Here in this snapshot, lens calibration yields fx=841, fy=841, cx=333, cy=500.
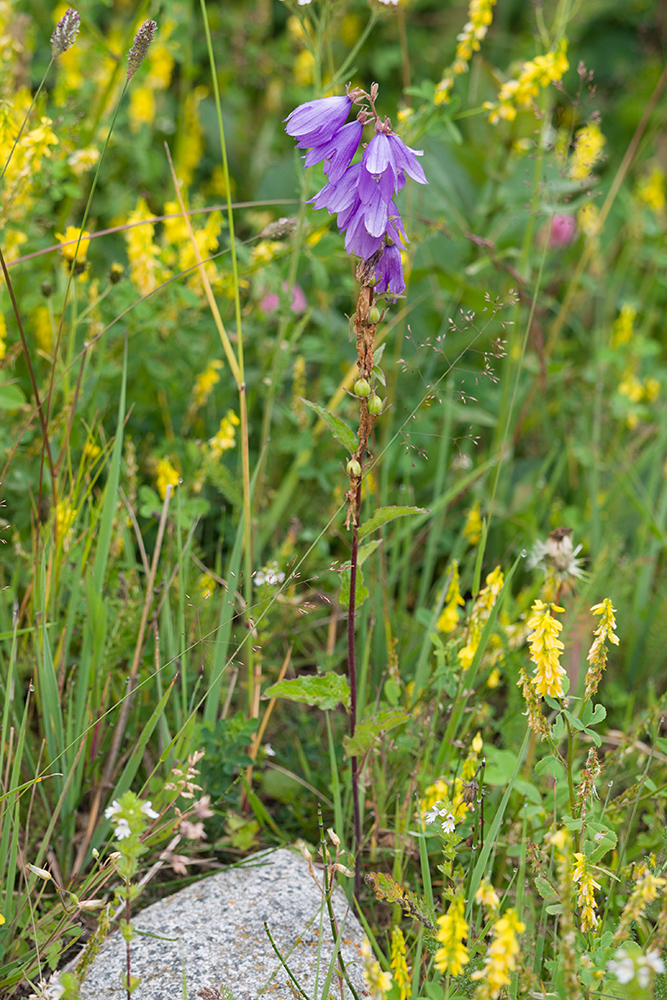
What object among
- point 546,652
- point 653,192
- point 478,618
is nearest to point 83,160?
point 478,618

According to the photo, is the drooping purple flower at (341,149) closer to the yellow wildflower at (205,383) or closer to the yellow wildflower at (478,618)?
the yellow wildflower at (478,618)

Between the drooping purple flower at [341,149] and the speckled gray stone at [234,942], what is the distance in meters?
1.05

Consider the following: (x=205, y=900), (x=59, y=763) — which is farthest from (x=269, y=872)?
(x=59, y=763)

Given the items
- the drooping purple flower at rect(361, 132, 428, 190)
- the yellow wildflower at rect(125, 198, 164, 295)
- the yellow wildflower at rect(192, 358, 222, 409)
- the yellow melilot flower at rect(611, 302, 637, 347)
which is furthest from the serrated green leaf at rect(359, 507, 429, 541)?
the yellow melilot flower at rect(611, 302, 637, 347)

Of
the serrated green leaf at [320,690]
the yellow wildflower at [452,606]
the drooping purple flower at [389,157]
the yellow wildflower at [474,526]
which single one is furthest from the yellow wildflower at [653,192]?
the serrated green leaf at [320,690]

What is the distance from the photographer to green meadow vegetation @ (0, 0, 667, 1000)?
1.22 metres

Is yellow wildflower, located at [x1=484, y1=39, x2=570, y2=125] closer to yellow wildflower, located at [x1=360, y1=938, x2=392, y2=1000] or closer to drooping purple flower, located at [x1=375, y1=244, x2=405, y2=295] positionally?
drooping purple flower, located at [x1=375, y1=244, x2=405, y2=295]

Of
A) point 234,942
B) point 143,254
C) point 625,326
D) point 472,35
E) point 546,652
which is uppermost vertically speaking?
point 472,35

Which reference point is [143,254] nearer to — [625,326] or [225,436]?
[225,436]

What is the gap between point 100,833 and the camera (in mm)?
1448

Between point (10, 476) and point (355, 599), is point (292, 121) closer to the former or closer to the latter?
point (355, 599)

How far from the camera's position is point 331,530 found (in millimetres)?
2102

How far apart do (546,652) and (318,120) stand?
31.4 inches

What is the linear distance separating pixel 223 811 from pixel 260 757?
0.42 feet
